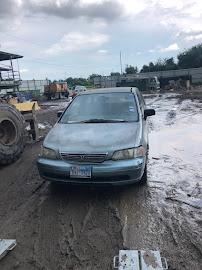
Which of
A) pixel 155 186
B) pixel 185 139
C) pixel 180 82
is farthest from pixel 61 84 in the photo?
pixel 155 186

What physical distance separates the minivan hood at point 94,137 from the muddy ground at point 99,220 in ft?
2.55

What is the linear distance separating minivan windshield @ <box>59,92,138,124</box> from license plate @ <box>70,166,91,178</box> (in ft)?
4.70

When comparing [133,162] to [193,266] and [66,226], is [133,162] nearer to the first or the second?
[66,226]

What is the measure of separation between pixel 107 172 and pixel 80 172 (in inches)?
15.4

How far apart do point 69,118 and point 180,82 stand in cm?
4900

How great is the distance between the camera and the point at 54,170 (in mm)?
5609

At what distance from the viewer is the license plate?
5422 mm

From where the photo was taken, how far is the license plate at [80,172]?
5422mm

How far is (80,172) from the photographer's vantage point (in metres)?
5.45

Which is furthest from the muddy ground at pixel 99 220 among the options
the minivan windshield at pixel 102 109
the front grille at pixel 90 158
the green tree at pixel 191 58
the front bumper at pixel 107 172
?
the green tree at pixel 191 58

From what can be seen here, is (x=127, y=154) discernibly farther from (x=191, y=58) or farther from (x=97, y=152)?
(x=191, y=58)

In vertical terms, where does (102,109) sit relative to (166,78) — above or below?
above

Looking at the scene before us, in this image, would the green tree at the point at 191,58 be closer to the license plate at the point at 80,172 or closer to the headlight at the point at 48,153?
the headlight at the point at 48,153

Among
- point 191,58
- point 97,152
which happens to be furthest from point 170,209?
point 191,58
